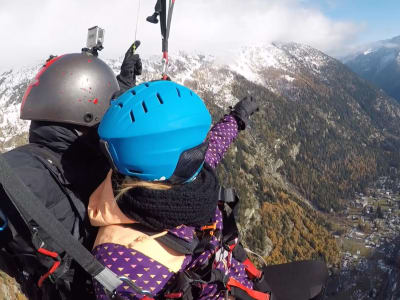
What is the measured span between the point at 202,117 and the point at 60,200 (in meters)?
1.71

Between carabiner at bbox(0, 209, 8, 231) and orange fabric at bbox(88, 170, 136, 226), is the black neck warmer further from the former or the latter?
carabiner at bbox(0, 209, 8, 231)

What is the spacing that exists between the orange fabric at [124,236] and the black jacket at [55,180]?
41cm

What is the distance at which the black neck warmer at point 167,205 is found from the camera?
9.41ft

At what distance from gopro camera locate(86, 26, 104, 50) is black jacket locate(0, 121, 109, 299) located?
5.85 ft

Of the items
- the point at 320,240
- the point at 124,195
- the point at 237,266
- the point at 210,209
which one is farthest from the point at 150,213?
the point at 320,240

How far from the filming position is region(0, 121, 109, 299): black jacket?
2.92 m

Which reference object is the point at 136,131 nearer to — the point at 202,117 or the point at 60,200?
the point at 202,117

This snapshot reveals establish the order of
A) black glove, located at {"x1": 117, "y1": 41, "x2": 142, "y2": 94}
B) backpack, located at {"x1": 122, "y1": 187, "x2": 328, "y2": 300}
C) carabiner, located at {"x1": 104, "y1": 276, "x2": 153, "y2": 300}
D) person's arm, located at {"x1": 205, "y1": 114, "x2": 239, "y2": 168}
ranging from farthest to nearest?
1. black glove, located at {"x1": 117, "y1": 41, "x2": 142, "y2": 94}
2. person's arm, located at {"x1": 205, "y1": 114, "x2": 239, "y2": 168}
3. backpack, located at {"x1": 122, "y1": 187, "x2": 328, "y2": 300}
4. carabiner, located at {"x1": 104, "y1": 276, "x2": 153, "y2": 300}

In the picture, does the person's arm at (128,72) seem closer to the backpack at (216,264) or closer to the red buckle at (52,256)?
the backpack at (216,264)

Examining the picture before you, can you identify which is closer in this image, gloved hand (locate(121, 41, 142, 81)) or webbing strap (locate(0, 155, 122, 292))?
webbing strap (locate(0, 155, 122, 292))

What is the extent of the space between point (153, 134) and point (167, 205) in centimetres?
67

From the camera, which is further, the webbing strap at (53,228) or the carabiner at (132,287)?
the carabiner at (132,287)

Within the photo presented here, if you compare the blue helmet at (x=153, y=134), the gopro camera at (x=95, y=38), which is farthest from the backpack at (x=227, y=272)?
the gopro camera at (x=95, y=38)

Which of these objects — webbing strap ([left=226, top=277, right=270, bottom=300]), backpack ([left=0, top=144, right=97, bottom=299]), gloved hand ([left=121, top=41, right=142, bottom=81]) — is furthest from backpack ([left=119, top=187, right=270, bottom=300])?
gloved hand ([left=121, top=41, right=142, bottom=81])
